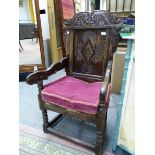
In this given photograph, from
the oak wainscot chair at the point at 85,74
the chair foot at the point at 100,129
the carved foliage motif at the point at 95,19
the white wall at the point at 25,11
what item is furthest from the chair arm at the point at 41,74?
the white wall at the point at 25,11

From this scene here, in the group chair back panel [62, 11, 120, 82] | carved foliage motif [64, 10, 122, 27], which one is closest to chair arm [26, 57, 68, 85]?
chair back panel [62, 11, 120, 82]

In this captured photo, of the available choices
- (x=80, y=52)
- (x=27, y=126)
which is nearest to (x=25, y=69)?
(x=27, y=126)

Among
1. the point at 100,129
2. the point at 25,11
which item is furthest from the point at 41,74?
the point at 25,11

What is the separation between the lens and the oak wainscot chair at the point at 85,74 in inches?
47.3

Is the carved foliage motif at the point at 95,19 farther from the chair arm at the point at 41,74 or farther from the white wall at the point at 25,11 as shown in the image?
the white wall at the point at 25,11

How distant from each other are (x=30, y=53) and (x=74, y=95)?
1.65m

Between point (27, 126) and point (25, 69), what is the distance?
50.8 inches

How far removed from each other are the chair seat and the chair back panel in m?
0.15

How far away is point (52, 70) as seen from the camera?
4.84 ft

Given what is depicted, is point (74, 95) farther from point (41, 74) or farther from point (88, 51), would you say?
point (88, 51)

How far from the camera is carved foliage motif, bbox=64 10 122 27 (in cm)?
135

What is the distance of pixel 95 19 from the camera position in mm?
1423

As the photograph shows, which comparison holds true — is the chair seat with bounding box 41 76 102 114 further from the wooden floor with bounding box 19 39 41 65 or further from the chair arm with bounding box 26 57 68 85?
the wooden floor with bounding box 19 39 41 65
